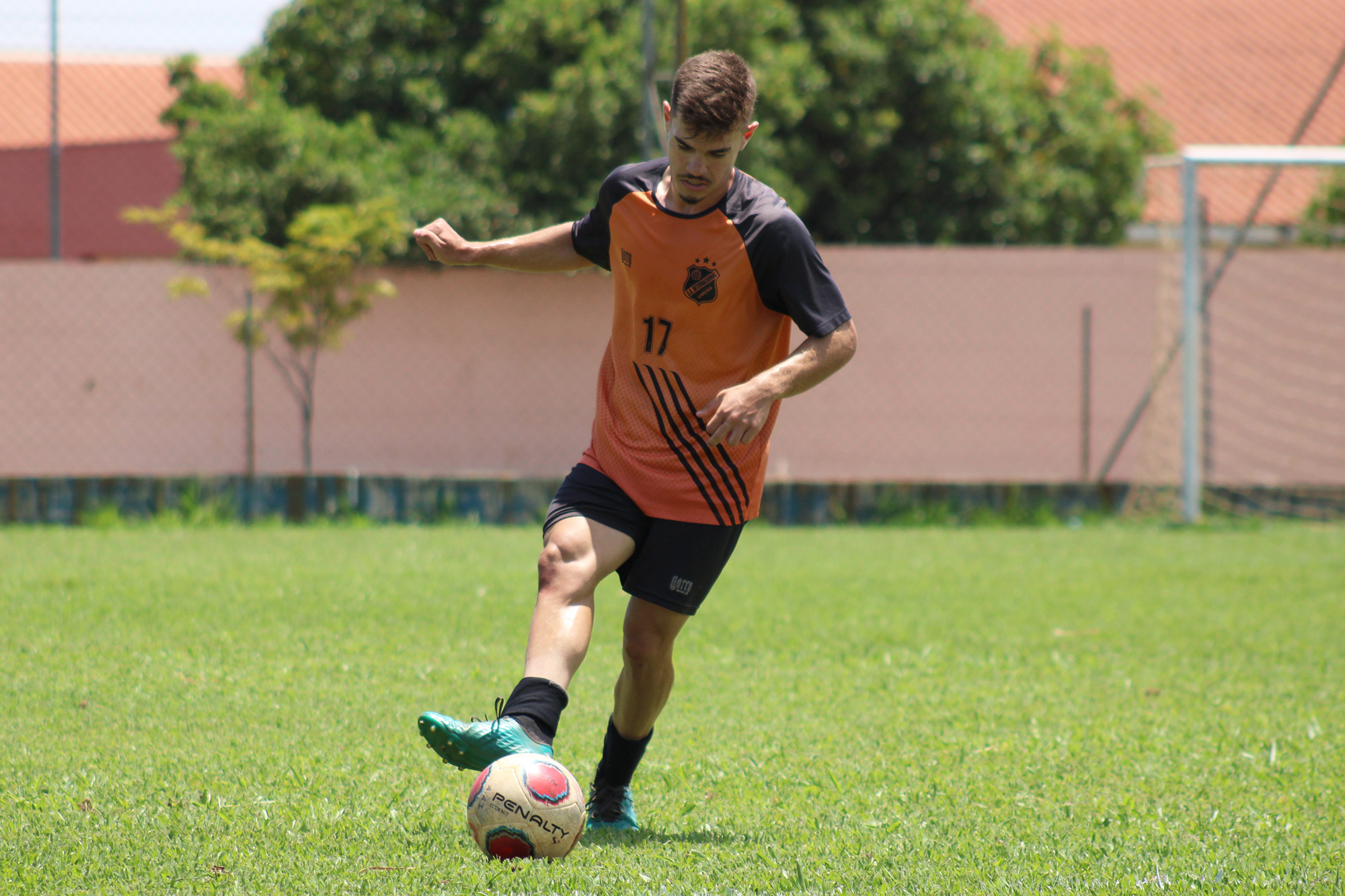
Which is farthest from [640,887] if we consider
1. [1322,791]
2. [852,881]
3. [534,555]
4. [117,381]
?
[117,381]

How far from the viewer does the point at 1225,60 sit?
78.1 feet

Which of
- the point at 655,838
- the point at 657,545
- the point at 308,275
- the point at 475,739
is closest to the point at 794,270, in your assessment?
the point at 657,545

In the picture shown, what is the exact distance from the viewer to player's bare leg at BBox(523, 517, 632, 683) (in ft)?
11.1

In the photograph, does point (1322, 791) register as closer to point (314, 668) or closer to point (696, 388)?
point (696, 388)

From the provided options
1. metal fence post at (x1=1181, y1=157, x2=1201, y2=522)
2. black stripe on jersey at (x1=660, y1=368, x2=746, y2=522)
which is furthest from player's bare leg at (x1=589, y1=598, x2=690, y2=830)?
metal fence post at (x1=1181, y1=157, x2=1201, y2=522)

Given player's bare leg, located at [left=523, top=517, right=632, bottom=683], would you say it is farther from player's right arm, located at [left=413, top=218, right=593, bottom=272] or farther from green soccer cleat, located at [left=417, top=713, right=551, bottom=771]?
player's right arm, located at [left=413, top=218, right=593, bottom=272]

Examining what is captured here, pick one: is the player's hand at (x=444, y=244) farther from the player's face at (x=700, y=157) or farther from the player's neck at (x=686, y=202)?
the player's face at (x=700, y=157)

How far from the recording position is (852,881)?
129 inches

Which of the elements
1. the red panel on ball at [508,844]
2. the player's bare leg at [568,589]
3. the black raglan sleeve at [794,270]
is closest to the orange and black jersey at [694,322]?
the black raglan sleeve at [794,270]

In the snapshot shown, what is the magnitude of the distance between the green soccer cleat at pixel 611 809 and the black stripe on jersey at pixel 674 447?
2.66ft

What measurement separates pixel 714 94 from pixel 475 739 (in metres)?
1.60

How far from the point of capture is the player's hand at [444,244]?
3910 mm

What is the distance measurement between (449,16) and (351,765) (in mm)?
13470

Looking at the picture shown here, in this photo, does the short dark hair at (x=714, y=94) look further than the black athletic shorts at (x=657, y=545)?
No
